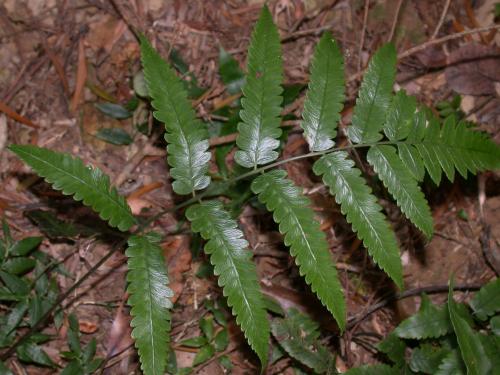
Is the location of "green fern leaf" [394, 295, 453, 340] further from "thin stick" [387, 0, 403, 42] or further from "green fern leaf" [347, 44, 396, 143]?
"thin stick" [387, 0, 403, 42]

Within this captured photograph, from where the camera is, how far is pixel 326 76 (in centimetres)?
269

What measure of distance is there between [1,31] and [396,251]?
3122mm

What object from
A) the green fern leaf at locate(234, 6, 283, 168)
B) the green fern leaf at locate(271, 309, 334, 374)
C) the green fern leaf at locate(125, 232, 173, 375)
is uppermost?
the green fern leaf at locate(234, 6, 283, 168)

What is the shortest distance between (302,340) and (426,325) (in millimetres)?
745

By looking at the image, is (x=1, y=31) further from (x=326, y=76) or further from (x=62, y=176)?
(x=326, y=76)

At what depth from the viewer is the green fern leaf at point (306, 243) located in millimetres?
2486

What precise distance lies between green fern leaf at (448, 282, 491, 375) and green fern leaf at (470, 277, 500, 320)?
0.98ft

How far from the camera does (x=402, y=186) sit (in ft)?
8.82

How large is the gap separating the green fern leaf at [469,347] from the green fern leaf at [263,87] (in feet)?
4.14

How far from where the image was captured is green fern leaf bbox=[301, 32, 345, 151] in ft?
8.78

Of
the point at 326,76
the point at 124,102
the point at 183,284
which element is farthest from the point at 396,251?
the point at 124,102

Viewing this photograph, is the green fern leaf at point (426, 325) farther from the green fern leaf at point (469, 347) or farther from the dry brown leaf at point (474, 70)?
the dry brown leaf at point (474, 70)

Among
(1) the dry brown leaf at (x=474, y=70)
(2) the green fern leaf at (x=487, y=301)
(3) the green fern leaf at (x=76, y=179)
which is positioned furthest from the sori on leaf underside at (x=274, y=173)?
(1) the dry brown leaf at (x=474, y=70)

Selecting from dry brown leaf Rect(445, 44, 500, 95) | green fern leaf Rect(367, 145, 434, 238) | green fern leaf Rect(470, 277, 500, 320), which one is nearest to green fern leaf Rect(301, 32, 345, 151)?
green fern leaf Rect(367, 145, 434, 238)
